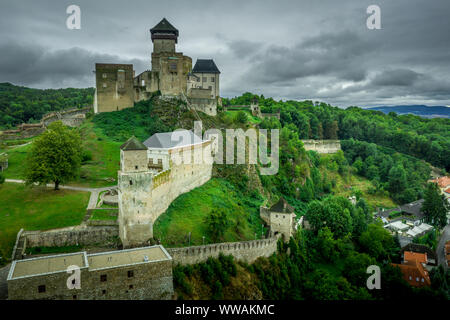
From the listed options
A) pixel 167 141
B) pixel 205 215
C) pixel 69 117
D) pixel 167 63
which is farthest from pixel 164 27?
pixel 205 215

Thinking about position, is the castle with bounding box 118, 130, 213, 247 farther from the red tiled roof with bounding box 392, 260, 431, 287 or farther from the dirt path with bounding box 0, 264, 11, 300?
the red tiled roof with bounding box 392, 260, 431, 287

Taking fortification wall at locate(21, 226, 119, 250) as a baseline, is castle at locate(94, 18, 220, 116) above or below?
above

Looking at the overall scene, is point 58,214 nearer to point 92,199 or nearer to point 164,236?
point 92,199

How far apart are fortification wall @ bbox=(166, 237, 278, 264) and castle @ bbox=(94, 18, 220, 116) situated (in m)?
28.2

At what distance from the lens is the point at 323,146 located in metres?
83.3

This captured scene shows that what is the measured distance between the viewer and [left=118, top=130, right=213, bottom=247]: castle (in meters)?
24.0

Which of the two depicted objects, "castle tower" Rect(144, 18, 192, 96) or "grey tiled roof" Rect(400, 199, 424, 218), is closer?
"castle tower" Rect(144, 18, 192, 96)

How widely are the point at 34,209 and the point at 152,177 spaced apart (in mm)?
11128

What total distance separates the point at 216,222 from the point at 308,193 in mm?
29389

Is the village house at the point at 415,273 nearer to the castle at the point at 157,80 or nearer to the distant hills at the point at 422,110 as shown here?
the castle at the point at 157,80

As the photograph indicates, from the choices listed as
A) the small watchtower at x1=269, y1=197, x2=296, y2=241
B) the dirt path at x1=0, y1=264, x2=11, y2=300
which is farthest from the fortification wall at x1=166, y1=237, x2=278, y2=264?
the dirt path at x1=0, y1=264, x2=11, y2=300
